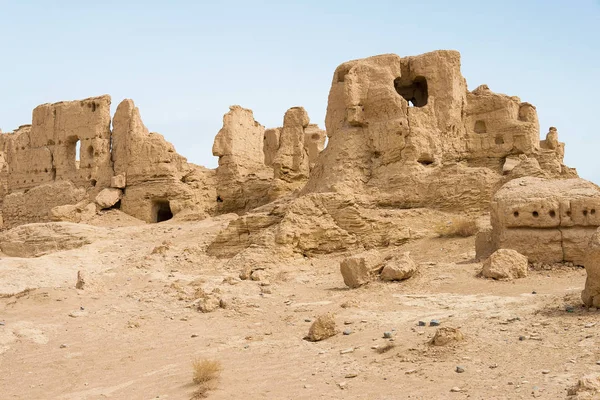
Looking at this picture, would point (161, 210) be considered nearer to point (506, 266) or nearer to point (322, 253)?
point (322, 253)

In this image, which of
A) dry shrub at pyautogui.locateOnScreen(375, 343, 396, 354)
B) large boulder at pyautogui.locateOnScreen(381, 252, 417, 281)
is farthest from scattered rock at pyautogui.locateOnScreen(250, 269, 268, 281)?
dry shrub at pyautogui.locateOnScreen(375, 343, 396, 354)

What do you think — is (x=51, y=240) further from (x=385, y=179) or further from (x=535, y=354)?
(x=535, y=354)

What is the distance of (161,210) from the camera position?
2258 centimetres

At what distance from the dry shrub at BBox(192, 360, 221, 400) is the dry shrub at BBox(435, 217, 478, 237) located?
23.8 ft

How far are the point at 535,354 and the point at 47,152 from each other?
2044 centimetres

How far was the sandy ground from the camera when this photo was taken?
587cm

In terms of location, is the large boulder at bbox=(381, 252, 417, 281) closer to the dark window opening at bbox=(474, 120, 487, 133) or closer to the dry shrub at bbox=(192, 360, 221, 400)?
the dry shrub at bbox=(192, 360, 221, 400)

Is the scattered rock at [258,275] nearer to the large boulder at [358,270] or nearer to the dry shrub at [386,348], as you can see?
the large boulder at [358,270]

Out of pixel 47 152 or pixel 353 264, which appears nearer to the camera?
pixel 353 264

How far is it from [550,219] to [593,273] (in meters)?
3.13

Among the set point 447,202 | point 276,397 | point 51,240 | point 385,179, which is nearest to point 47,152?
point 51,240

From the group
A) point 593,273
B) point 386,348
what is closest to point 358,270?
point 386,348

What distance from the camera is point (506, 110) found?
1605cm

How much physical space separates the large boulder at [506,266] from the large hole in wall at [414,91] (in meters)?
8.32
